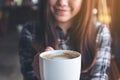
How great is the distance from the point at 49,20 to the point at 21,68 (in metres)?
0.17

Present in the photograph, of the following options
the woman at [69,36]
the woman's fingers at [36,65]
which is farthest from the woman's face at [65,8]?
the woman's fingers at [36,65]

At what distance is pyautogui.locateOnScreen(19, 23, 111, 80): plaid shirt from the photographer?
29.2 inches

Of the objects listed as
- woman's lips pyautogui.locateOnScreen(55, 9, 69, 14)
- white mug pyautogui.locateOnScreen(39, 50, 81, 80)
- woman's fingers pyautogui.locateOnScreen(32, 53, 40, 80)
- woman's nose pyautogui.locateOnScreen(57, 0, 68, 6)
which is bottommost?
woman's fingers pyautogui.locateOnScreen(32, 53, 40, 80)

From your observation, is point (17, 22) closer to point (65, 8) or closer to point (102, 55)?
point (65, 8)

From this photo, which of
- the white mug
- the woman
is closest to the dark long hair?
the woman

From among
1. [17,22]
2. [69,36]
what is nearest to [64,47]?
[69,36]

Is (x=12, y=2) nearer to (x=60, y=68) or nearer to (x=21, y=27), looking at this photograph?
(x=21, y=27)

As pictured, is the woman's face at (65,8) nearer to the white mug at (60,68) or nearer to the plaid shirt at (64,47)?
the plaid shirt at (64,47)

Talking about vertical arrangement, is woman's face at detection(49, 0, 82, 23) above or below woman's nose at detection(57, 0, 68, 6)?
below

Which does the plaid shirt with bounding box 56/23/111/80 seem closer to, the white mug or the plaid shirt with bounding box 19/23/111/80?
the plaid shirt with bounding box 19/23/111/80

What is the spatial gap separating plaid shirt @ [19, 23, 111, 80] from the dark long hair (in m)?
0.02

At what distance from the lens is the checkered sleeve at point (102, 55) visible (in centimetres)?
74

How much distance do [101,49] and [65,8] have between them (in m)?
0.16

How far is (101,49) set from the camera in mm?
750
